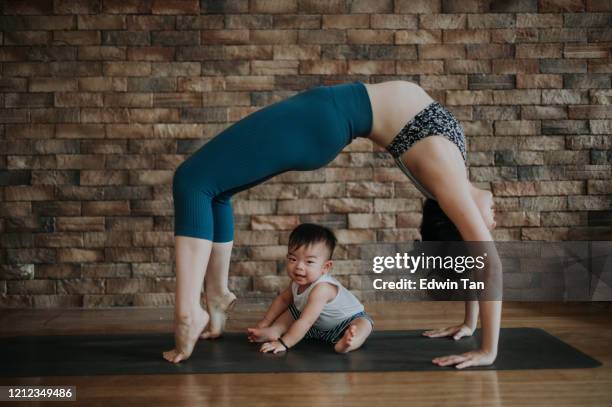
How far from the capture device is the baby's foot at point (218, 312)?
1.88m

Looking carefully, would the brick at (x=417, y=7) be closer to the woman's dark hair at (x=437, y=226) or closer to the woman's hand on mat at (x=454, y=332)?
the woman's dark hair at (x=437, y=226)

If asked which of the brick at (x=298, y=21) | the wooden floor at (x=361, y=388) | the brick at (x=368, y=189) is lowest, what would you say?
the wooden floor at (x=361, y=388)

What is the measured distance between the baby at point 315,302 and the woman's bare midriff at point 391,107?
0.41m

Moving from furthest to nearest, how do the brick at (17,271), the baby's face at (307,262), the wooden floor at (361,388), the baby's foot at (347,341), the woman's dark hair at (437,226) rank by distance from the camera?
1. the brick at (17,271)
2. the woman's dark hair at (437,226)
3. the baby's face at (307,262)
4. the baby's foot at (347,341)
5. the wooden floor at (361,388)

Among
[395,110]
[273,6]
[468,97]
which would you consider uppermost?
[273,6]

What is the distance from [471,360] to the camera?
5.07 ft

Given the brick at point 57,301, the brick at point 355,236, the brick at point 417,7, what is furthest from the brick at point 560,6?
the brick at point 57,301

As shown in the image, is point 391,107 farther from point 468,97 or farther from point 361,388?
point 468,97

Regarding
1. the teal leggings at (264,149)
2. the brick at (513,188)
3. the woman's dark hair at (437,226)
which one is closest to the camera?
the teal leggings at (264,149)

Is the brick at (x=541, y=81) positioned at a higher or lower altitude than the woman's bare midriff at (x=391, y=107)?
higher

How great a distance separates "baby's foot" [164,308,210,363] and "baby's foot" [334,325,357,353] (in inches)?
15.5

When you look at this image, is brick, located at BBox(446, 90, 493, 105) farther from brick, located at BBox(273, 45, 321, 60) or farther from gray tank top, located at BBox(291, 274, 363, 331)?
gray tank top, located at BBox(291, 274, 363, 331)

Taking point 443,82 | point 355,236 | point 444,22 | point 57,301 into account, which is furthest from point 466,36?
point 57,301

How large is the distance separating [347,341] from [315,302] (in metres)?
0.16
